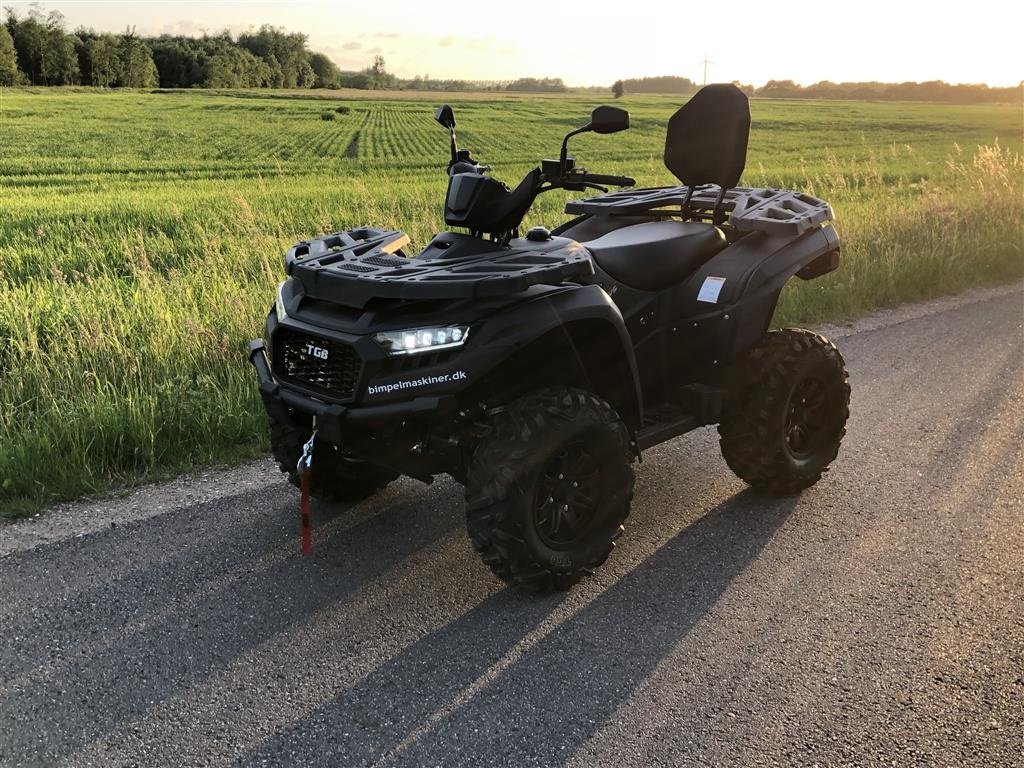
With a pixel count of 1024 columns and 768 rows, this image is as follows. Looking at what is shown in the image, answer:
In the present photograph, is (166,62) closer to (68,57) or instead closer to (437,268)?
(68,57)

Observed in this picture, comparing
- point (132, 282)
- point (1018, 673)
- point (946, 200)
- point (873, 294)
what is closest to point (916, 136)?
point (946, 200)

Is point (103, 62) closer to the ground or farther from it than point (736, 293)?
farther from it

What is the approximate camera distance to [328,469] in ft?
11.4

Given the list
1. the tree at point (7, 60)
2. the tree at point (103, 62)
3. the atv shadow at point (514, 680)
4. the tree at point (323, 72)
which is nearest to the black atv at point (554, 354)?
A: the atv shadow at point (514, 680)

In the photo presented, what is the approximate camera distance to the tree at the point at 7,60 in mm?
53688

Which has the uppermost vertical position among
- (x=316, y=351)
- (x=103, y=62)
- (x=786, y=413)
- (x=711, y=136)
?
(x=103, y=62)

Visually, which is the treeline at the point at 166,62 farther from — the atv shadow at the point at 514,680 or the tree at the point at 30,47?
the atv shadow at the point at 514,680

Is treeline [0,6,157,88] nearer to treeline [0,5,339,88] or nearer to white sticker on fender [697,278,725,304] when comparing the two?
treeline [0,5,339,88]

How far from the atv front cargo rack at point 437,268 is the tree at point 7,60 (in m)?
62.3

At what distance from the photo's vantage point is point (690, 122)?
11.6ft

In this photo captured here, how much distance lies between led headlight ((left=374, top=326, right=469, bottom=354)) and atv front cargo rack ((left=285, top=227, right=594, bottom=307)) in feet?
0.36

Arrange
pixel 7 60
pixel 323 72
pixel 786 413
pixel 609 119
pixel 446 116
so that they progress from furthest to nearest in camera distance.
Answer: pixel 323 72 → pixel 7 60 → pixel 786 413 → pixel 446 116 → pixel 609 119

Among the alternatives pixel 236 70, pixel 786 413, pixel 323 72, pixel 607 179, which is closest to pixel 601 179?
pixel 607 179

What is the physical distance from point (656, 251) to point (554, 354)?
2.38ft
